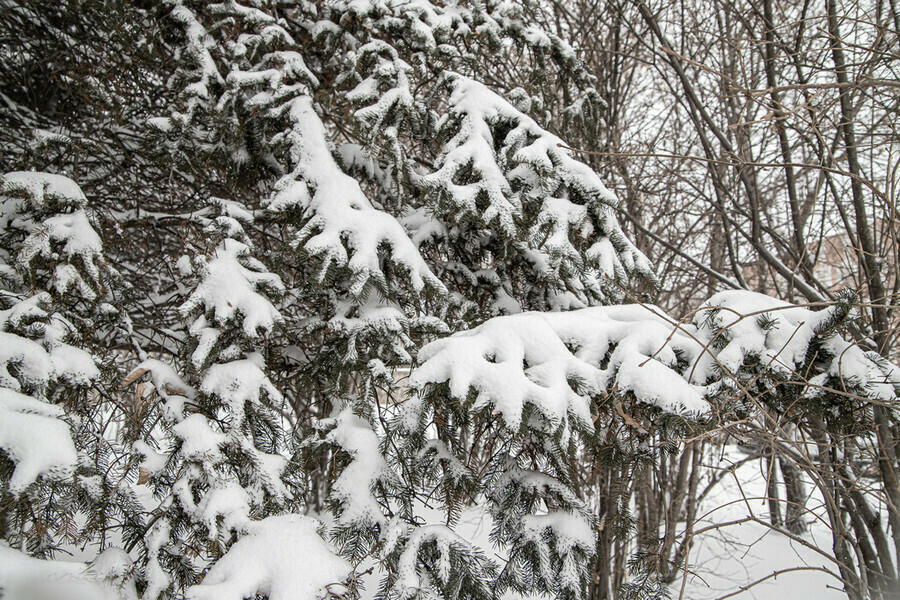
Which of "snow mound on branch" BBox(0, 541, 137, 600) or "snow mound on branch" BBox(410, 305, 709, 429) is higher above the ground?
"snow mound on branch" BBox(410, 305, 709, 429)

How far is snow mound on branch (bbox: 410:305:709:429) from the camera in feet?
6.51

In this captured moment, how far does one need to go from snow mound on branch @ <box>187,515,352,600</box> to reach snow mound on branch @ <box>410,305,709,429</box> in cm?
69

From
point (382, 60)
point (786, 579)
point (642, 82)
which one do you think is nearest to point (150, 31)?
point (382, 60)

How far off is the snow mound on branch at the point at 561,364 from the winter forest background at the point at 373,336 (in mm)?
12

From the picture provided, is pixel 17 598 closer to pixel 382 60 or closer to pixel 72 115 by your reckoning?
pixel 382 60

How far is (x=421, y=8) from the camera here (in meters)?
3.05

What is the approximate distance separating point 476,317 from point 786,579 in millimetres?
5099

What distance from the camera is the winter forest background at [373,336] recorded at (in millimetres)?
1945

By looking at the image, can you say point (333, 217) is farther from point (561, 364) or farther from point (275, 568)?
point (275, 568)

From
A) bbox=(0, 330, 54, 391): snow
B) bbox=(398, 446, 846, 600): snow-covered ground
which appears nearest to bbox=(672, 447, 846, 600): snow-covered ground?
bbox=(398, 446, 846, 600): snow-covered ground

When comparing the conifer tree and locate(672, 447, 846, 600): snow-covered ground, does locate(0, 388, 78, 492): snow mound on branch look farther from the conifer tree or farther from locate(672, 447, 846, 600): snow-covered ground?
locate(672, 447, 846, 600): snow-covered ground

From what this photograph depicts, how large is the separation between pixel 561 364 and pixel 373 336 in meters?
0.92

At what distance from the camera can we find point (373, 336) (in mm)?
2541

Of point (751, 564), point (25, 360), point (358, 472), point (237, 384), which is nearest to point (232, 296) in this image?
point (237, 384)
